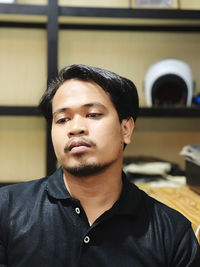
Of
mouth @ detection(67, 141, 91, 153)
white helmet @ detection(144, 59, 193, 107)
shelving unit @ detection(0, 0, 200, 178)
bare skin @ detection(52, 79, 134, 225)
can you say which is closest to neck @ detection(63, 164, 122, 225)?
bare skin @ detection(52, 79, 134, 225)

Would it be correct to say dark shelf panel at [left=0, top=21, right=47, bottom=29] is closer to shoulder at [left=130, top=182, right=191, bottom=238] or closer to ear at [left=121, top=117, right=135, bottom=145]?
ear at [left=121, top=117, right=135, bottom=145]

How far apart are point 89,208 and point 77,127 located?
287 millimetres

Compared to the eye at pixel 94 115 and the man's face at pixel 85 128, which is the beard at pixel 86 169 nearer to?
the man's face at pixel 85 128

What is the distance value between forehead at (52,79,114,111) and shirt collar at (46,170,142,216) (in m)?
0.27

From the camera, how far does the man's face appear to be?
3.85ft

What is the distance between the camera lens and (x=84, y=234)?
1.18 m

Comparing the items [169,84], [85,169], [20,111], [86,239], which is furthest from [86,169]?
[169,84]

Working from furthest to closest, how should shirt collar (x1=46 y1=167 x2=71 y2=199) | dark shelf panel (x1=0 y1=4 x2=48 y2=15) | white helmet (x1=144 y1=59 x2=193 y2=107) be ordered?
white helmet (x1=144 y1=59 x2=193 y2=107) < dark shelf panel (x1=0 y1=4 x2=48 y2=15) < shirt collar (x1=46 y1=167 x2=71 y2=199)

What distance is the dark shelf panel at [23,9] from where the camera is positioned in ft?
7.19

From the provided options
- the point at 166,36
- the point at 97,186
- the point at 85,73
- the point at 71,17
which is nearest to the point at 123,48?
the point at 166,36

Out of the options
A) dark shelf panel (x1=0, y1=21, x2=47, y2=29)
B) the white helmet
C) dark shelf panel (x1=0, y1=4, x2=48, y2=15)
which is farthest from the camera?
dark shelf panel (x1=0, y1=21, x2=47, y2=29)

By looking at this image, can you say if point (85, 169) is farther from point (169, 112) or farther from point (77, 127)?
point (169, 112)

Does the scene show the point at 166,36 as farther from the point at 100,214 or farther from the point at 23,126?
the point at 100,214

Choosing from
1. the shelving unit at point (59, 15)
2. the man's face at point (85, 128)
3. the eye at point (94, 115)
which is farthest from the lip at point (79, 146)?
the shelving unit at point (59, 15)
